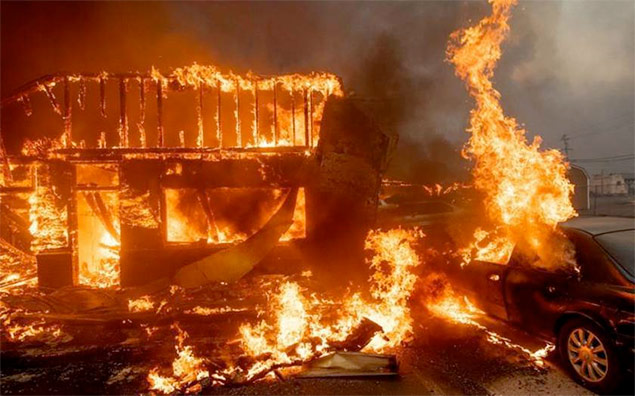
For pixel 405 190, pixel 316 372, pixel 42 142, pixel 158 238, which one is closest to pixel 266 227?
pixel 158 238

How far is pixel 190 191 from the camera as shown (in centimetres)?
839

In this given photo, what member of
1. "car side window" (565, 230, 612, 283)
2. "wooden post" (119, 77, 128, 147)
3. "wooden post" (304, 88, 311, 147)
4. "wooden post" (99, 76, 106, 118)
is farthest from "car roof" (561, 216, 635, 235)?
"wooden post" (99, 76, 106, 118)

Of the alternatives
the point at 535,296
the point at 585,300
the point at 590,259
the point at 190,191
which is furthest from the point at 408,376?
the point at 190,191

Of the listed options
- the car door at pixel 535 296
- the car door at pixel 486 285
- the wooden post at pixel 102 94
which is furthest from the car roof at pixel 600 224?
the wooden post at pixel 102 94

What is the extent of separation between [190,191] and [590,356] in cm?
773

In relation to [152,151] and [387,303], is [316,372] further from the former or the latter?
[152,151]

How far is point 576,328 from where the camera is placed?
Answer: 428 cm

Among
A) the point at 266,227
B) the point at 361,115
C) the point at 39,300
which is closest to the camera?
the point at 39,300

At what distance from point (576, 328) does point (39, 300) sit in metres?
8.67

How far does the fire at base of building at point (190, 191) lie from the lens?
770 cm

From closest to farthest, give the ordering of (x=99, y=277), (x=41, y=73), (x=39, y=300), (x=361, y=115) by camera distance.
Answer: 1. (x=39, y=300)
2. (x=361, y=115)
3. (x=99, y=277)
4. (x=41, y=73)

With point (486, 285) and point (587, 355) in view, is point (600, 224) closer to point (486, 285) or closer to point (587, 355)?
point (486, 285)

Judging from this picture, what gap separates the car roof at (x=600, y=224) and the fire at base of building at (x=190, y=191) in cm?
364

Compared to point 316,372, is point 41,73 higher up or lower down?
higher up
